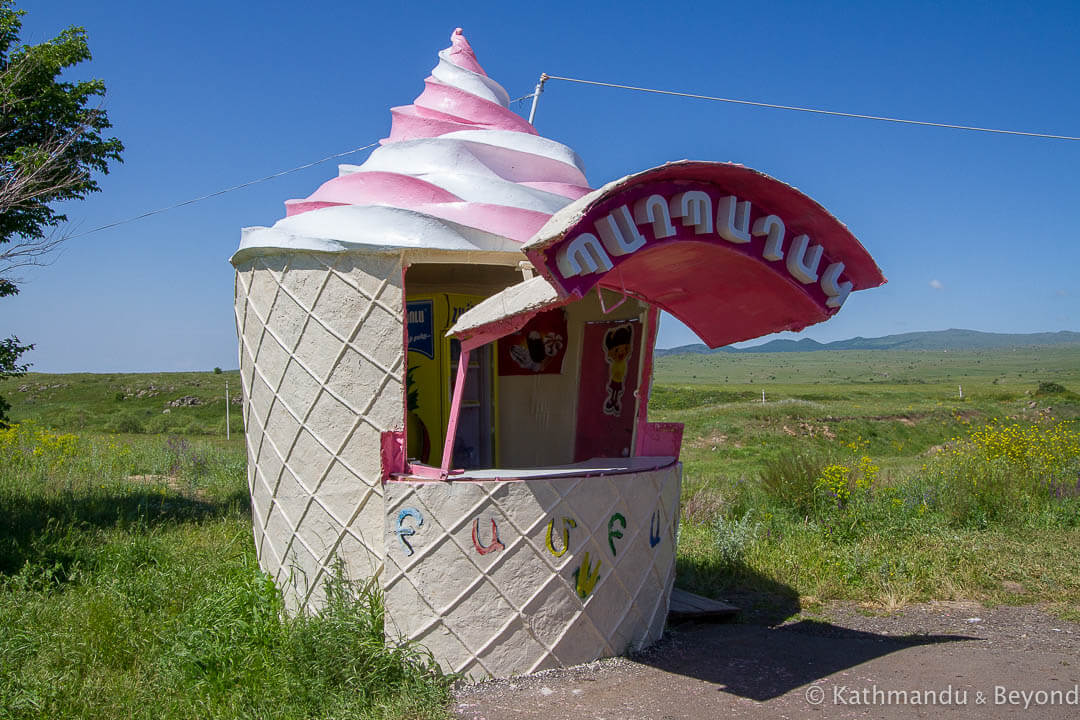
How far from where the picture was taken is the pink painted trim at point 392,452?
527 cm

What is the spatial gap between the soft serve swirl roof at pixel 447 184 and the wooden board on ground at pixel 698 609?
3.30 metres

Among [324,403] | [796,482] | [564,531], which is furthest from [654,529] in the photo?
[796,482]

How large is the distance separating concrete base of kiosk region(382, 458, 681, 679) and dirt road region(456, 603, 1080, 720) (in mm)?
215

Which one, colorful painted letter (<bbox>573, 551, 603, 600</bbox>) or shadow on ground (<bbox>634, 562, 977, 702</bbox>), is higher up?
colorful painted letter (<bbox>573, 551, 603, 600</bbox>)

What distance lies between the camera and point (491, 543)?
5.15 metres

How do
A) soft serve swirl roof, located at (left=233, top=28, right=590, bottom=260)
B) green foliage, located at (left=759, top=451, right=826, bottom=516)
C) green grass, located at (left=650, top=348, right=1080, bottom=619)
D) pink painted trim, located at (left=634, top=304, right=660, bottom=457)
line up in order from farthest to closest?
green foliage, located at (left=759, top=451, right=826, bottom=516)
green grass, located at (left=650, top=348, right=1080, bottom=619)
pink painted trim, located at (left=634, top=304, right=660, bottom=457)
soft serve swirl roof, located at (left=233, top=28, right=590, bottom=260)

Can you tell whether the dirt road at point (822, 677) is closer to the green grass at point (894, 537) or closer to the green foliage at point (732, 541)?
the green grass at point (894, 537)

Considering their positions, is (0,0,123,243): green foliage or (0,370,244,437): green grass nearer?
(0,0,123,243): green foliage

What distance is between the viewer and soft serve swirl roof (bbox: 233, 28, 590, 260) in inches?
219

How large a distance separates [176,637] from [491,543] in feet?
7.87

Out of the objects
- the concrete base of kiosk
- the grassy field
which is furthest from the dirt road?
the grassy field

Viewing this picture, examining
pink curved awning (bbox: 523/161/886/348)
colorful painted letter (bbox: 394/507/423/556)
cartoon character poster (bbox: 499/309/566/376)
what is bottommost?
colorful painted letter (bbox: 394/507/423/556)

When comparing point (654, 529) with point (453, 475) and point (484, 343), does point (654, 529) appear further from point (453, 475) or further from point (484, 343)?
point (484, 343)

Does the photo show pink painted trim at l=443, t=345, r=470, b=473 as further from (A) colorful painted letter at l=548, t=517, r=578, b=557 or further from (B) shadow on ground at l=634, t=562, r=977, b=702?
(B) shadow on ground at l=634, t=562, r=977, b=702
